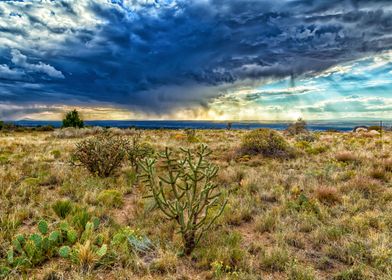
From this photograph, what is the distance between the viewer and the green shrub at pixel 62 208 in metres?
5.73

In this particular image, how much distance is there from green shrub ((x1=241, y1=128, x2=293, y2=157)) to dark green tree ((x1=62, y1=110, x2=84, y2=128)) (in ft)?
123

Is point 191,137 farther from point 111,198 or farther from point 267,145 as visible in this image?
point 111,198

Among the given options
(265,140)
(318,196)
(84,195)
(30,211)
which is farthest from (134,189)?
(265,140)

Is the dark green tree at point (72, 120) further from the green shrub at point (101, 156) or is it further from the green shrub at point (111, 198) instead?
the green shrub at point (111, 198)

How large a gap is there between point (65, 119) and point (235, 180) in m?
43.1

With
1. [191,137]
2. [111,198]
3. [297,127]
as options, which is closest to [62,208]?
[111,198]

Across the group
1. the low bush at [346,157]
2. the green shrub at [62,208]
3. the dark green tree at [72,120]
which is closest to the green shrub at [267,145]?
the low bush at [346,157]

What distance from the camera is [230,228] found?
5480mm

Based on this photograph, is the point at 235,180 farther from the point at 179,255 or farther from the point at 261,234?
the point at 179,255

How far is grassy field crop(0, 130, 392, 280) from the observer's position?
393 cm

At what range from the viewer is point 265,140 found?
14.7 meters

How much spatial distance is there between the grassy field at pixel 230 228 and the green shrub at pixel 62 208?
2 cm

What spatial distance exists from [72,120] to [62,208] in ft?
143

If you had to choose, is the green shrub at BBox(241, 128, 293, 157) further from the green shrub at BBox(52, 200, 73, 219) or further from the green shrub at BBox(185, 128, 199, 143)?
the green shrub at BBox(52, 200, 73, 219)
